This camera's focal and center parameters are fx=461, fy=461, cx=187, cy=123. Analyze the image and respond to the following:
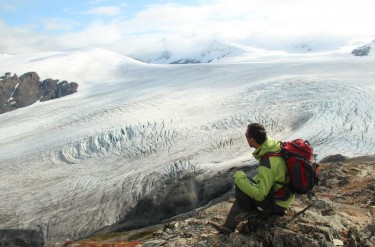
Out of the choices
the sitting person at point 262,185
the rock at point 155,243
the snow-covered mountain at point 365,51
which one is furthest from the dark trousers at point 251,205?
the snow-covered mountain at point 365,51

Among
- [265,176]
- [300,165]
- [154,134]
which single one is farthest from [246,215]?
[154,134]

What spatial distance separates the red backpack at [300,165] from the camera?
5.82 metres

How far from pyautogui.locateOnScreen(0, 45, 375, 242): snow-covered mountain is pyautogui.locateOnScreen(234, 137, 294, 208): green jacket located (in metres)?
20.2

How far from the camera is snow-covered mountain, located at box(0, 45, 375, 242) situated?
2738 centimetres

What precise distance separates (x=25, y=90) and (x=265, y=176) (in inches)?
2693

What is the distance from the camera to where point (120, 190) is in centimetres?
2789

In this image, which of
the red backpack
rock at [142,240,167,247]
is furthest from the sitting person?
rock at [142,240,167,247]

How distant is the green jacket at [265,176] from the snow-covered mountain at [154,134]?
20.2 meters

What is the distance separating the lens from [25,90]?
69.2m

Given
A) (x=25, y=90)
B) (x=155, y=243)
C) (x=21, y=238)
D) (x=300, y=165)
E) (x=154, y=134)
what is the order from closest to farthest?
1. (x=300, y=165)
2. (x=155, y=243)
3. (x=21, y=238)
4. (x=154, y=134)
5. (x=25, y=90)

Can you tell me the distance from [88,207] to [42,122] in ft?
63.4

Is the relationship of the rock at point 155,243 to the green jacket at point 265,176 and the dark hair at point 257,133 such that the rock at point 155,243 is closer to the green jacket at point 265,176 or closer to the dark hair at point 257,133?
the green jacket at point 265,176

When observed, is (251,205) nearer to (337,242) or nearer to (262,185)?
(262,185)

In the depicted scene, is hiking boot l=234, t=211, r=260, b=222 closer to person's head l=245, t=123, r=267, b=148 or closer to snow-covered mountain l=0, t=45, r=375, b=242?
person's head l=245, t=123, r=267, b=148
